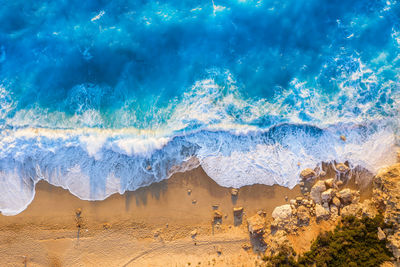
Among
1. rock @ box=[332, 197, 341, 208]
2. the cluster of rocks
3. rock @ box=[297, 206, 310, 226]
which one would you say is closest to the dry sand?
the cluster of rocks

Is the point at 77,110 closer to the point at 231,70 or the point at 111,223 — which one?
the point at 111,223

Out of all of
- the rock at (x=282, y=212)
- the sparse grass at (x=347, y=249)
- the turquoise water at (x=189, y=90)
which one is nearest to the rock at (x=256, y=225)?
the rock at (x=282, y=212)

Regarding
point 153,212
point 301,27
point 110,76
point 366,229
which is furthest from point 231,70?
point 366,229

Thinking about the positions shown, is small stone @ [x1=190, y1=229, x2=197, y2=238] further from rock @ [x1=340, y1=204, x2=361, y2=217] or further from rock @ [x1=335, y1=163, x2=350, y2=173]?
rock @ [x1=335, y1=163, x2=350, y2=173]

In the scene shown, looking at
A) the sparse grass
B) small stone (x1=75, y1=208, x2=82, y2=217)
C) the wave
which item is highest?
the wave

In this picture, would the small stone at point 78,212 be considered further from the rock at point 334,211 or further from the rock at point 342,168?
the rock at point 342,168

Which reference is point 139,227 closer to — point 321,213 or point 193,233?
point 193,233

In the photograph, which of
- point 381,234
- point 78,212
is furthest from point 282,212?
point 78,212
